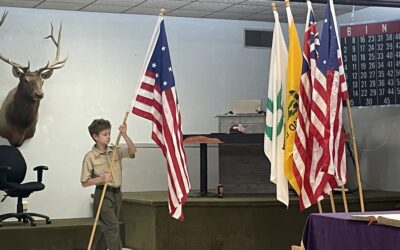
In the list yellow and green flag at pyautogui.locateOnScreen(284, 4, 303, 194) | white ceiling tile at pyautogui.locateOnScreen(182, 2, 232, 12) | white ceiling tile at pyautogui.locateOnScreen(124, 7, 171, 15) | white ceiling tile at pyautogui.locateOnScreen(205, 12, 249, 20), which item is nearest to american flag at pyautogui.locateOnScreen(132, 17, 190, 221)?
yellow and green flag at pyautogui.locateOnScreen(284, 4, 303, 194)

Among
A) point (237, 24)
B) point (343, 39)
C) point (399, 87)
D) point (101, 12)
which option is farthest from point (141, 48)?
point (399, 87)

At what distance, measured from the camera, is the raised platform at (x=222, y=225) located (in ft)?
27.9

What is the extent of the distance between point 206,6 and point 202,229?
3375mm

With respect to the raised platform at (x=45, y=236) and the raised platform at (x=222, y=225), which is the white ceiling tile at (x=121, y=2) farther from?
the raised platform at (x=45, y=236)

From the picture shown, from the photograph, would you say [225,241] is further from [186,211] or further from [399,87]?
[399,87]

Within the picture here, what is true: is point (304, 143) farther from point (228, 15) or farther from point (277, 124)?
point (228, 15)

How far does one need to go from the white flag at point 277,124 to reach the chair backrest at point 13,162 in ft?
12.5

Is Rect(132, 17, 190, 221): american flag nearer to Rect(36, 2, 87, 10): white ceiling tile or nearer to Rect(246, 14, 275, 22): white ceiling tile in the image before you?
Rect(36, 2, 87, 10): white ceiling tile

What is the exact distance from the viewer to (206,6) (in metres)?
10.3

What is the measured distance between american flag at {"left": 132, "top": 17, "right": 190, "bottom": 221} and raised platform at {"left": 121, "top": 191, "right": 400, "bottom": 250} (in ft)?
6.44

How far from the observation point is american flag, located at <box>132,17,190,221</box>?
254 inches

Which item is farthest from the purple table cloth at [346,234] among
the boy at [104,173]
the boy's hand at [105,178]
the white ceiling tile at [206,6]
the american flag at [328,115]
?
the white ceiling tile at [206,6]

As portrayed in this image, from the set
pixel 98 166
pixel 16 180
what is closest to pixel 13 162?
pixel 16 180

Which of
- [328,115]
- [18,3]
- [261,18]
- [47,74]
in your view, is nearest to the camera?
[328,115]
